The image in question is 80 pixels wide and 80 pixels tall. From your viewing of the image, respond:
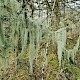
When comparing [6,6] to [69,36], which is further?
[69,36]

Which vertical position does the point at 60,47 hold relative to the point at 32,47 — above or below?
below

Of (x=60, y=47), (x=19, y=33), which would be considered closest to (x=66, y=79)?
(x=60, y=47)

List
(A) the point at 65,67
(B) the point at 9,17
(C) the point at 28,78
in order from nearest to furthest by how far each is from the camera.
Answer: (B) the point at 9,17
(C) the point at 28,78
(A) the point at 65,67

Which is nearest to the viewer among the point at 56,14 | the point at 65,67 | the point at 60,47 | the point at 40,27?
the point at 40,27

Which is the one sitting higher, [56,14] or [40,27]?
[40,27]

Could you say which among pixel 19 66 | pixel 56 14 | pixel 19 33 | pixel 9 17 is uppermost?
pixel 9 17

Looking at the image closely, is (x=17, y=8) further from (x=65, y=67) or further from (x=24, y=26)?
(x=65, y=67)

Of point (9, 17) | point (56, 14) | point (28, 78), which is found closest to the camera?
point (9, 17)

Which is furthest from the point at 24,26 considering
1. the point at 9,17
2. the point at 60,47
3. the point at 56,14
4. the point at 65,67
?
the point at 56,14

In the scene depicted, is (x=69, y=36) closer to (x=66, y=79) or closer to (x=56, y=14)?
(x=56, y=14)

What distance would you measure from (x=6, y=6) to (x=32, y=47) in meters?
0.36

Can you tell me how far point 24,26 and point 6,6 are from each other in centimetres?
20

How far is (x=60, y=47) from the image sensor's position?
7.91ft

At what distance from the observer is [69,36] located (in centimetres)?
486
